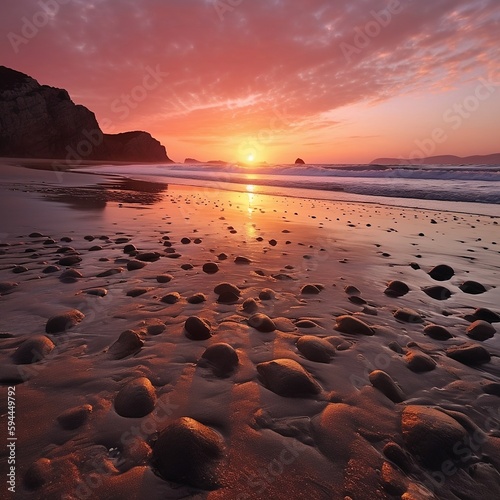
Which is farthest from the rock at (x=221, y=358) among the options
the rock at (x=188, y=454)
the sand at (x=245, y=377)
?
the rock at (x=188, y=454)

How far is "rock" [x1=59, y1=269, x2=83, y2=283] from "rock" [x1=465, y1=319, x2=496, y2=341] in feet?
13.1

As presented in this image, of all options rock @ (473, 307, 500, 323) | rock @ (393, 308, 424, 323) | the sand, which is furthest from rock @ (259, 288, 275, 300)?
rock @ (473, 307, 500, 323)

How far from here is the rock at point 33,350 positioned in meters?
1.97

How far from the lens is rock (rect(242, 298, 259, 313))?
2.95m

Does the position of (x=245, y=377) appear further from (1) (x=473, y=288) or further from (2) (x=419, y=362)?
(1) (x=473, y=288)

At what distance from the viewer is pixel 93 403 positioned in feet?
5.39

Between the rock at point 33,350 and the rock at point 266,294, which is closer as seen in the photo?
the rock at point 33,350

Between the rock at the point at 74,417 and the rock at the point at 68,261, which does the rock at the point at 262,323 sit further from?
the rock at the point at 68,261

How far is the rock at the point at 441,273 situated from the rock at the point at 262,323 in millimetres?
2855

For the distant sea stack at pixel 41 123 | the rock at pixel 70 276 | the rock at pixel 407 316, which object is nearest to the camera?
the rock at pixel 407 316

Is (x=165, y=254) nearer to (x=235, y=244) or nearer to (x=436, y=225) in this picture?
(x=235, y=244)

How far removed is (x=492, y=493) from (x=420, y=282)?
305 centimetres

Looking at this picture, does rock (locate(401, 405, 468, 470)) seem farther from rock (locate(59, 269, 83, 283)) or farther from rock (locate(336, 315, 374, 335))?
rock (locate(59, 269, 83, 283))

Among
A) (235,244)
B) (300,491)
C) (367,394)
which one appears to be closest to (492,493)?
(367,394)
